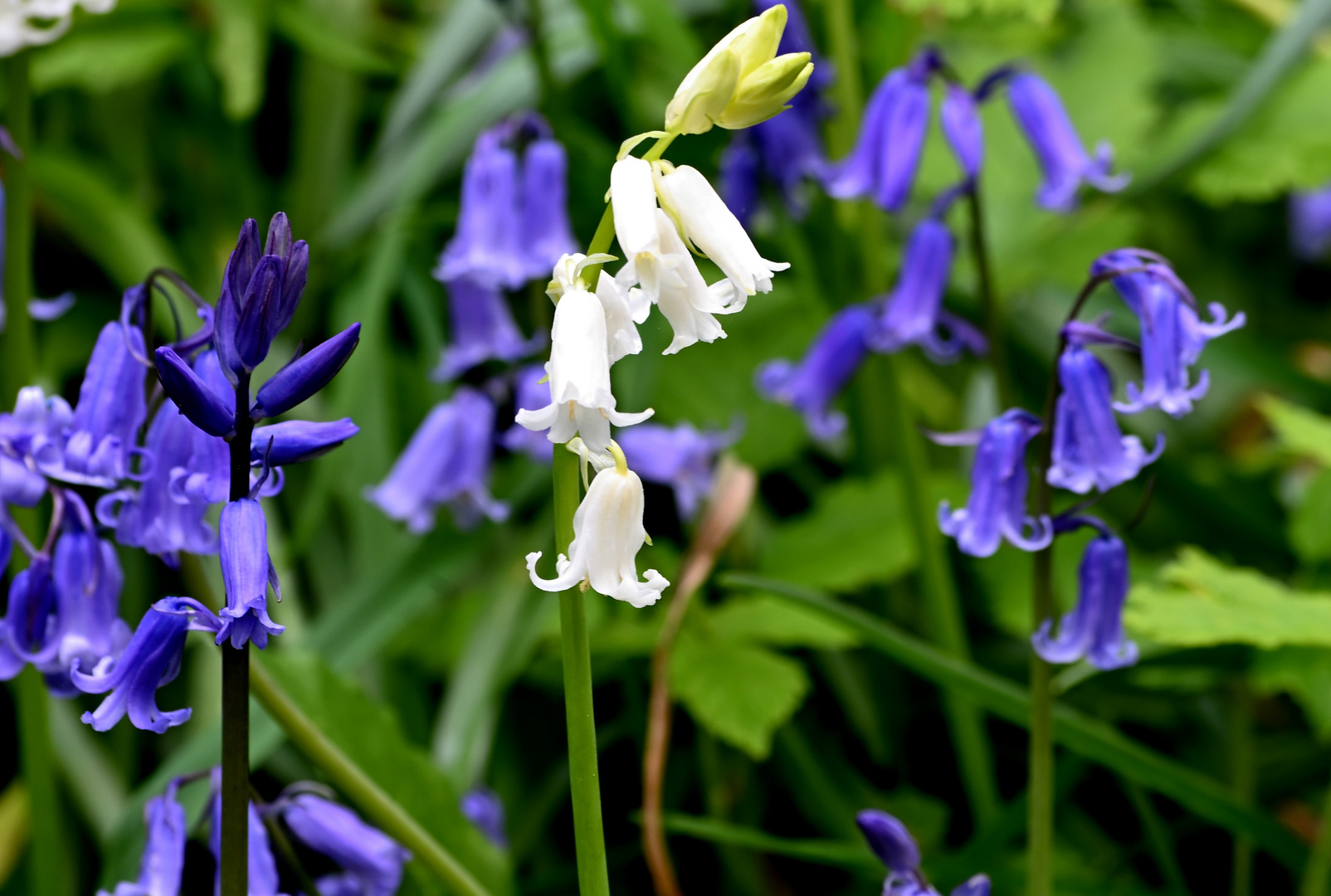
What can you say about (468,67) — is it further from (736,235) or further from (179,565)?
(736,235)

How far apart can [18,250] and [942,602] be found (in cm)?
161

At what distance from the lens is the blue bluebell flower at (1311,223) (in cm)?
333

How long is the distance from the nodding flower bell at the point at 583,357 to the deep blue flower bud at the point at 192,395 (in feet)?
0.75

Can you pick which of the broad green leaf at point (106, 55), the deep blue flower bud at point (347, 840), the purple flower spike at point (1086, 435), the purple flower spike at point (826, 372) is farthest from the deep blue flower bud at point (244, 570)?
the broad green leaf at point (106, 55)

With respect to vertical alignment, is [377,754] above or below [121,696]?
below

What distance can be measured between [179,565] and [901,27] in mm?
2159

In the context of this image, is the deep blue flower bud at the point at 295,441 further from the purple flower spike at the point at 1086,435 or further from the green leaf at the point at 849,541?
the green leaf at the point at 849,541

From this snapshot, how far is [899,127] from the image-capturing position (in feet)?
6.70

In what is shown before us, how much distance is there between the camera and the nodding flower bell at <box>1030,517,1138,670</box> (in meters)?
1.41

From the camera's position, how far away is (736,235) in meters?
0.88

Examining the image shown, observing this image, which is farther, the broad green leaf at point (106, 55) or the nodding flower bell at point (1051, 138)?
the broad green leaf at point (106, 55)

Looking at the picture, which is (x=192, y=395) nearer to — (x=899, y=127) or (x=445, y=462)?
(x=445, y=462)

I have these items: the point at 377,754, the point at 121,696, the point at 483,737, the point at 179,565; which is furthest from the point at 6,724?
the point at 121,696

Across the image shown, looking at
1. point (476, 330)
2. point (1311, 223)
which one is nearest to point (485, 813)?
point (476, 330)
